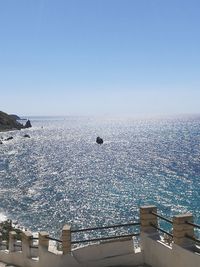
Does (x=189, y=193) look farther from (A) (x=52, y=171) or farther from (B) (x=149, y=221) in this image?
(B) (x=149, y=221)

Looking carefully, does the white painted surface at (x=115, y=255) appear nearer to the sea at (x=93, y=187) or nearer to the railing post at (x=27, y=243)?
the railing post at (x=27, y=243)

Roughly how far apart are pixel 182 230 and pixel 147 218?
195cm

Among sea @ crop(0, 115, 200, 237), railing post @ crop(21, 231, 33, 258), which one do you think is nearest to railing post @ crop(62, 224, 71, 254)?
railing post @ crop(21, 231, 33, 258)

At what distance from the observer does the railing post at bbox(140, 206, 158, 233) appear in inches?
557

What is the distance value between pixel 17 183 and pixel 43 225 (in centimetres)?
2993

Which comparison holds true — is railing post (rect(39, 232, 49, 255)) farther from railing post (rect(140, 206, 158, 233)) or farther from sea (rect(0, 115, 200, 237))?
sea (rect(0, 115, 200, 237))

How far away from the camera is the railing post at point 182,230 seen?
1241 cm

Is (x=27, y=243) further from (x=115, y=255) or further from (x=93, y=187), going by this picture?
(x=93, y=187)

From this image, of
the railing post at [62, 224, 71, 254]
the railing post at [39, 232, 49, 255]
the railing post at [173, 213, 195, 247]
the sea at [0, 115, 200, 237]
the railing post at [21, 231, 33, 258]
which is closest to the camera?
the railing post at [173, 213, 195, 247]

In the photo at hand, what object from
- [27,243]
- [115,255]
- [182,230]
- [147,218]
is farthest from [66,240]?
[182,230]

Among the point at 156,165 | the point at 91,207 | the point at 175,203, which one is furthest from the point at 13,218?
the point at 156,165

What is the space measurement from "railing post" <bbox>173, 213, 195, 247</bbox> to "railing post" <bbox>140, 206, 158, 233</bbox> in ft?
5.61

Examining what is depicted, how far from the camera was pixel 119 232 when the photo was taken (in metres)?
42.1

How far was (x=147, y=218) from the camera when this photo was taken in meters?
14.2
